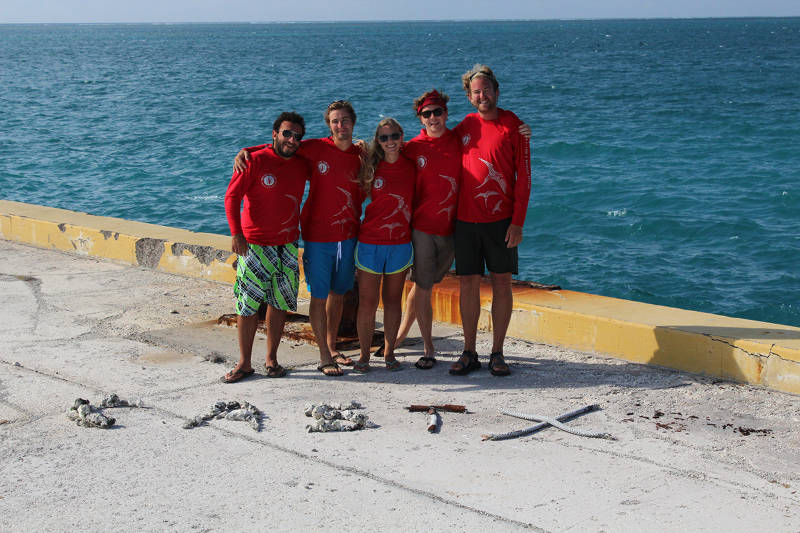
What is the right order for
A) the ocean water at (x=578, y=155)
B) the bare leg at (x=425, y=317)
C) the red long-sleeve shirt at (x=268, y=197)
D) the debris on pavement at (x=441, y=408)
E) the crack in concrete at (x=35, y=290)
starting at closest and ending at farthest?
the debris on pavement at (x=441, y=408) → the red long-sleeve shirt at (x=268, y=197) → the bare leg at (x=425, y=317) → the crack in concrete at (x=35, y=290) → the ocean water at (x=578, y=155)

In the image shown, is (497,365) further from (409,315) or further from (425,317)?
(409,315)

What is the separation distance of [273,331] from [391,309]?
0.74m

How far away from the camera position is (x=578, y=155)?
89.6 ft

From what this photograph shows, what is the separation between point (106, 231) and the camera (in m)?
9.30

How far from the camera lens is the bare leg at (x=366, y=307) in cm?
587

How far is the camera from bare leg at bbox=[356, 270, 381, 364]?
5.87 metres

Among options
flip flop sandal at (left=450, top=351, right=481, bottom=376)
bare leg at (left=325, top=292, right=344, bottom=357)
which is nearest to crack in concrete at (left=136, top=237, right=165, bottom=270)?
bare leg at (left=325, top=292, right=344, bottom=357)

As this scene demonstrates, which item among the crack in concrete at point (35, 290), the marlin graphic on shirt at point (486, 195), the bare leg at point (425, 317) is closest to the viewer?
the marlin graphic on shirt at point (486, 195)

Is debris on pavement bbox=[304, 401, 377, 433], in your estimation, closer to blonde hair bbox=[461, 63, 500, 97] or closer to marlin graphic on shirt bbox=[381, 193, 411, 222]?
marlin graphic on shirt bbox=[381, 193, 411, 222]

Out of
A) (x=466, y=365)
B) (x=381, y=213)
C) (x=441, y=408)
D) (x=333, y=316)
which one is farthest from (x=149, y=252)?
(x=441, y=408)

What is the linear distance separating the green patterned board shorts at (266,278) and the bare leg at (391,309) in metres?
0.56

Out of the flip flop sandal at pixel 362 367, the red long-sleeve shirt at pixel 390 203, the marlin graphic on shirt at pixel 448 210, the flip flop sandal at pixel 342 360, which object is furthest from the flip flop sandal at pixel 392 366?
the marlin graphic on shirt at pixel 448 210

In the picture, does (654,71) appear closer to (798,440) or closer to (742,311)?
(742,311)

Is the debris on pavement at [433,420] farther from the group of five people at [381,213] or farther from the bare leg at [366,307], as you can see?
the bare leg at [366,307]
